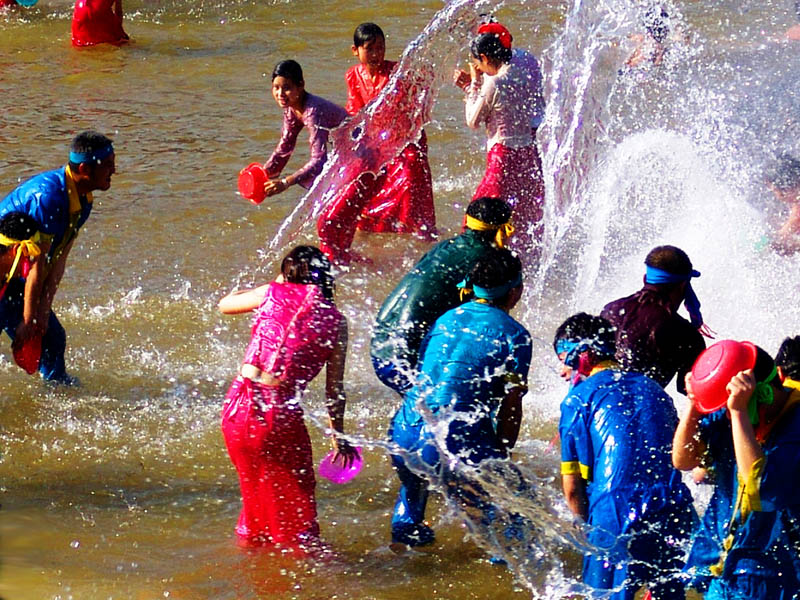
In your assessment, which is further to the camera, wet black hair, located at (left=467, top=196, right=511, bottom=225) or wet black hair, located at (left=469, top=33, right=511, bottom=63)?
wet black hair, located at (left=469, top=33, right=511, bottom=63)

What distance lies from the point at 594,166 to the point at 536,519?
180 inches

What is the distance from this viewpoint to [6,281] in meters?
6.45

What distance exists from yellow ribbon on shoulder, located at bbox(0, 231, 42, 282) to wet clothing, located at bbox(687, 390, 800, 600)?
3.72 m

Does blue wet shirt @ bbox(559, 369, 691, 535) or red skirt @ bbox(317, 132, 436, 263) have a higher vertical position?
red skirt @ bbox(317, 132, 436, 263)

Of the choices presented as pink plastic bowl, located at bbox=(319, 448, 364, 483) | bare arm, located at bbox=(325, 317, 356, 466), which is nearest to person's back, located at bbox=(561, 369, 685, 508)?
bare arm, located at bbox=(325, 317, 356, 466)

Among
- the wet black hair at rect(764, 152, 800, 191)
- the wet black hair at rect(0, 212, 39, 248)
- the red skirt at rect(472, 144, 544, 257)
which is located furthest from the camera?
the red skirt at rect(472, 144, 544, 257)

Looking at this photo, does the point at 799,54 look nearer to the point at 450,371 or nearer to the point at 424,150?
the point at 424,150

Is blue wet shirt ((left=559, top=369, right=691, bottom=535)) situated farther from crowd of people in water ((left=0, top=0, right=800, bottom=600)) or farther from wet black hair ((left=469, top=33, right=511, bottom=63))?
wet black hair ((left=469, top=33, right=511, bottom=63))

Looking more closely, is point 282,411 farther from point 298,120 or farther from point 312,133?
point 298,120

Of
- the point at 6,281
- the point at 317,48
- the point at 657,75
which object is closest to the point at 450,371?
the point at 6,281

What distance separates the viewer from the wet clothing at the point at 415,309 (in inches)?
215

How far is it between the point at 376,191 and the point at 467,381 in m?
4.31

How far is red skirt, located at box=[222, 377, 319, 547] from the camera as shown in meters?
4.98

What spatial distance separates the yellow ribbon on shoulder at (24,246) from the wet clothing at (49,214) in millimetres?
77
